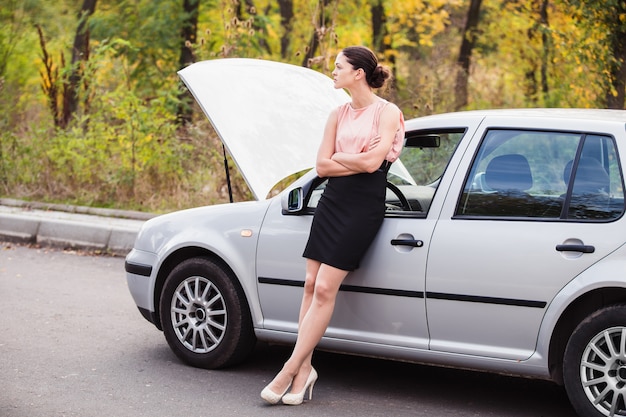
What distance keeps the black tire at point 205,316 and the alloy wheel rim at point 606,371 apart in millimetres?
2081

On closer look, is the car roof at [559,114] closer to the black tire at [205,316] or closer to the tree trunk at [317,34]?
the black tire at [205,316]

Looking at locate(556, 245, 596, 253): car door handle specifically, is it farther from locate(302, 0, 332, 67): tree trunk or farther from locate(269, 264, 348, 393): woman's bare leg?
locate(302, 0, 332, 67): tree trunk

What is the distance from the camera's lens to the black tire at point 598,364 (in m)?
4.71

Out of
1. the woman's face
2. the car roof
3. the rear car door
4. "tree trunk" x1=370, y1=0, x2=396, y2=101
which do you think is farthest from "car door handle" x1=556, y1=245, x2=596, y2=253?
"tree trunk" x1=370, y1=0, x2=396, y2=101

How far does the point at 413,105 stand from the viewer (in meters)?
12.2

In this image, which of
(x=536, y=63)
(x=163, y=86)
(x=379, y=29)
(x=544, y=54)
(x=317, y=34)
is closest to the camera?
(x=317, y=34)

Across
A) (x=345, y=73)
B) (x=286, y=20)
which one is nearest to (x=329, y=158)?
(x=345, y=73)

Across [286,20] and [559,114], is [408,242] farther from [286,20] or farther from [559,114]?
[286,20]

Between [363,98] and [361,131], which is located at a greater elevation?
[363,98]

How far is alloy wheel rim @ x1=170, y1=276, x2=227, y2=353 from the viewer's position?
6.05 meters

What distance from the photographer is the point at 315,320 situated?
5.36 m

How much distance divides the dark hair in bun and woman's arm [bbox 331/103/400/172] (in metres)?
0.22

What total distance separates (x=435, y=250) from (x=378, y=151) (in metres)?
0.60

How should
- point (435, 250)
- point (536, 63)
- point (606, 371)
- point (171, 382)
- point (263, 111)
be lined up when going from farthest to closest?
1. point (536, 63)
2. point (263, 111)
3. point (171, 382)
4. point (435, 250)
5. point (606, 371)
